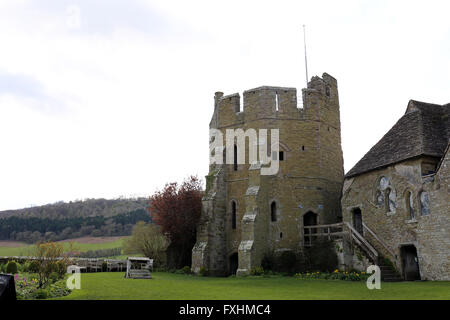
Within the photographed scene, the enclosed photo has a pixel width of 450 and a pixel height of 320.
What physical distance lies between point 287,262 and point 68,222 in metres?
56.8

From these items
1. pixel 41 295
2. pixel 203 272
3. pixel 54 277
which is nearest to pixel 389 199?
pixel 203 272

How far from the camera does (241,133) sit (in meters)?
27.0

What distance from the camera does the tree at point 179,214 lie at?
88.7 ft

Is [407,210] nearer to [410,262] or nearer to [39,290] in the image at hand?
[410,262]

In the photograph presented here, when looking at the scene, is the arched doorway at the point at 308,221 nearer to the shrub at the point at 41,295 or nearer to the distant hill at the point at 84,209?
the shrub at the point at 41,295

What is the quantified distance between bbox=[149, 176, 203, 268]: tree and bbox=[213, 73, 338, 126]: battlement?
5518 mm

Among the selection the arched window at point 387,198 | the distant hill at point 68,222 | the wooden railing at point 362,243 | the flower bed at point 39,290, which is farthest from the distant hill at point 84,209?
the arched window at point 387,198

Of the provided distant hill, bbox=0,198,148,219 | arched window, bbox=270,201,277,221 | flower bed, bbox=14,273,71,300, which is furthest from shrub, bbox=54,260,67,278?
distant hill, bbox=0,198,148,219

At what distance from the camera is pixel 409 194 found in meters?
19.3

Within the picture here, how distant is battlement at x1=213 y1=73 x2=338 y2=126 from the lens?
2644 cm
